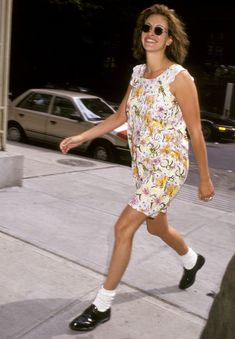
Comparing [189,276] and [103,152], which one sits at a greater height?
[189,276]

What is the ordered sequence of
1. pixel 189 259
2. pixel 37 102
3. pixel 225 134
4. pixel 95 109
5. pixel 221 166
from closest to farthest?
1. pixel 189 259
2. pixel 95 109
3. pixel 37 102
4. pixel 221 166
5. pixel 225 134

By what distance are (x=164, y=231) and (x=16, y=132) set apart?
29.4ft

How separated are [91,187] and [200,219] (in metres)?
1.68

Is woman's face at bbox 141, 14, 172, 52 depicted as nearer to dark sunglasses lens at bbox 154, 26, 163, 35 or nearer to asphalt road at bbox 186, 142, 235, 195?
dark sunglasses lens at bbox 154, 26, 163, 35

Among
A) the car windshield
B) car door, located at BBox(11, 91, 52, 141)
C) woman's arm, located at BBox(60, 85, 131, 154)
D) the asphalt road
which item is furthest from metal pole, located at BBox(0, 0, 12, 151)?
car door, located at BBox(11, 91, 52, 141)

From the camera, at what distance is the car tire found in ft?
37.8

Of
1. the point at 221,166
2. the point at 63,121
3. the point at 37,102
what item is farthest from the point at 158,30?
the point at 221,166

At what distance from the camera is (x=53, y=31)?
1057 inches

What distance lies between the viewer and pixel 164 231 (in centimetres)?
322

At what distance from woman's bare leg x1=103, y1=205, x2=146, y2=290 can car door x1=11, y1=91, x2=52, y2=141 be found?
8.52m

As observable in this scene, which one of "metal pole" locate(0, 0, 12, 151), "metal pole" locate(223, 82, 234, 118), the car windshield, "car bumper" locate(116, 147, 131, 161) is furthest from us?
"metal pole" locate(223, 82, 234, 118)

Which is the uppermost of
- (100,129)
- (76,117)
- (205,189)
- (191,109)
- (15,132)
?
(191,109)

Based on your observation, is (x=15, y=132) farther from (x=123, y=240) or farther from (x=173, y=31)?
(x=123, y=240)

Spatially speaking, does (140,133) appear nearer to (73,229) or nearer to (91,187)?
(73,229)
